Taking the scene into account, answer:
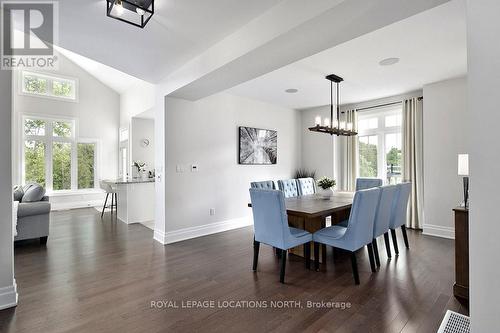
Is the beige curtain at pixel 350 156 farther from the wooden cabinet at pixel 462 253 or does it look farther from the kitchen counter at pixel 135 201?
the kitchen counter at pixel 135 201

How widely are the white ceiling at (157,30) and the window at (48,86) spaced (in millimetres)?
5012

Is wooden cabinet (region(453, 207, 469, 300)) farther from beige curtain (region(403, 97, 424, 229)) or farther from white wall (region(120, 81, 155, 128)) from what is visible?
white wall (region(120, 81, 155, 128))

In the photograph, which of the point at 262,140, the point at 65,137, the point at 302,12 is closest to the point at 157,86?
the point at 262,140

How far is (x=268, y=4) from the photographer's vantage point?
2.22 meters

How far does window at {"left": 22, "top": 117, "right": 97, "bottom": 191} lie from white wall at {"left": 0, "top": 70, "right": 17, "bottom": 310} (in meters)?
5.80

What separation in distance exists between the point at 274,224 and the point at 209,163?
2.34m

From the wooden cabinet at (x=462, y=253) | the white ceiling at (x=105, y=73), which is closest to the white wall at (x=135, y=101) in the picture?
the white ceiling at (x=105, y=73)

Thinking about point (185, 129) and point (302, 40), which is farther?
point (185, 129)

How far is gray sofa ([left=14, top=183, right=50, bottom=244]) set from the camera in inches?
148

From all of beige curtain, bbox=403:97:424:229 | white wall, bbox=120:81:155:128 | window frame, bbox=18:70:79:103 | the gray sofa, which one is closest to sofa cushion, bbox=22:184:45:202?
the gray sofa

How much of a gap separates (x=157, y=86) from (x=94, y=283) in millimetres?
3024

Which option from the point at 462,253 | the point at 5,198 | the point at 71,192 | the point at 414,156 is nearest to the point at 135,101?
the point at 71,192

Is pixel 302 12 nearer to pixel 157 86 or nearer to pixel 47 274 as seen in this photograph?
pixel 157 86

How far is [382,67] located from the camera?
3.74 meters
